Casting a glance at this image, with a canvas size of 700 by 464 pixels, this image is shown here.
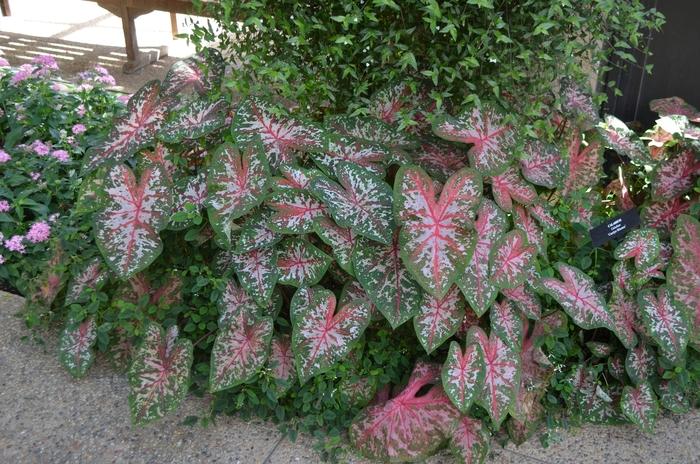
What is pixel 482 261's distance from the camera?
2.11 m

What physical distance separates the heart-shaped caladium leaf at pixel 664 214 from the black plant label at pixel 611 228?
0.50 feet

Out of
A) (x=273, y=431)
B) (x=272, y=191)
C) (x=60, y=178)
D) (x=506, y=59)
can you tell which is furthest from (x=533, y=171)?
(x=60, y=178)

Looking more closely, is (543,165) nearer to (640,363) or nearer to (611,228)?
(611,228)

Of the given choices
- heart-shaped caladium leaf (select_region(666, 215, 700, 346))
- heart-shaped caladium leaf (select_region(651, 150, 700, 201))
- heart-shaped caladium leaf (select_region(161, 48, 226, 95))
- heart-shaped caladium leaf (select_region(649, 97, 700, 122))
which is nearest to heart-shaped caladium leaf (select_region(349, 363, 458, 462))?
heart-shaped caladium leaf (select_region(666, 215, 700, 346))

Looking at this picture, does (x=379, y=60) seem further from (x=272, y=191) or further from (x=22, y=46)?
(x=22, y=46)

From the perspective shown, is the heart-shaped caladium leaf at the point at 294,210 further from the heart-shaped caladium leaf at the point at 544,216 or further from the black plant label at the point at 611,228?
the black plant label at the point at 611,228

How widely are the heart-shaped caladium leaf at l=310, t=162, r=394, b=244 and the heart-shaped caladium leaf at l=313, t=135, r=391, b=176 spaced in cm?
11

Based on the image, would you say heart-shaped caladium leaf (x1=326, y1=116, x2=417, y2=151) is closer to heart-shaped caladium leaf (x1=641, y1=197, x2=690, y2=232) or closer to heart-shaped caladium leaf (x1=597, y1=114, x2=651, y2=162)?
heart-shaped caladium leaf (x1=597, y1=114, x2=651, y2=162)

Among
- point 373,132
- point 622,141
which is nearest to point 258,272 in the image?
point 373,132

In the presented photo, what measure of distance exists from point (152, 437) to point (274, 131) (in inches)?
39.4

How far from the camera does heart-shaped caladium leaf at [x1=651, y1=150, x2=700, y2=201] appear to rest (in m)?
2.57

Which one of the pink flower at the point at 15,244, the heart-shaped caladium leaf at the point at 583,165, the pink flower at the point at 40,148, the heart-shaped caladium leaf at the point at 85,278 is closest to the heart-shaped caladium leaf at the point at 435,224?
the heart-shaped caladium leaf at the point at 583,165

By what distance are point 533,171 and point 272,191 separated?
85 centimetres

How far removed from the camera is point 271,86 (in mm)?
2354
